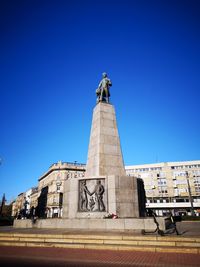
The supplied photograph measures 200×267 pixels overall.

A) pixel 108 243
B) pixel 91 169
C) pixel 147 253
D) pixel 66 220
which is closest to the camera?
pixel 147 253

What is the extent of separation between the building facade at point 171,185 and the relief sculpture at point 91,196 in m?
46.4

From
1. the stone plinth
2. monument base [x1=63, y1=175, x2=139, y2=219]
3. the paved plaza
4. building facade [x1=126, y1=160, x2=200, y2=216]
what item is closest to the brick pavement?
the paved plaza

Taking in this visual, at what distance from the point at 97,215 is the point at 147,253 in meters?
6.07

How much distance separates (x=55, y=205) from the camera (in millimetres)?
59031

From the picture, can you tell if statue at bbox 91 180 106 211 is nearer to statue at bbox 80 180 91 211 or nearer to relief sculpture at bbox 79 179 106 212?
relief sculpture at bbox 79 179 106 212

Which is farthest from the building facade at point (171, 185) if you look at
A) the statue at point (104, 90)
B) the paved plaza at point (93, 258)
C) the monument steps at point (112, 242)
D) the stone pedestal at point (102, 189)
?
the paved plaza at point (93, 258)

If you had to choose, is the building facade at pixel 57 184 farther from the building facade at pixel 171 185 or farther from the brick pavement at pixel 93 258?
the brick pavement at pixel 93 258

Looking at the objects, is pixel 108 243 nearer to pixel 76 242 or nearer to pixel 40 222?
pixel 76 242

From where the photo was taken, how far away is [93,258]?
6.11m

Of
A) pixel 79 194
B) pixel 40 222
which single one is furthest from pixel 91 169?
pixel 40 222

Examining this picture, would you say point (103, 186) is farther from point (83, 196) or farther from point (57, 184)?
point (57, 184)

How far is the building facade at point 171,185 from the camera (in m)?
54.2

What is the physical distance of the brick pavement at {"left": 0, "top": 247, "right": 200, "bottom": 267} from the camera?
5552mm

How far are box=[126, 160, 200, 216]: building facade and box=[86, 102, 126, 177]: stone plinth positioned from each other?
144ft
